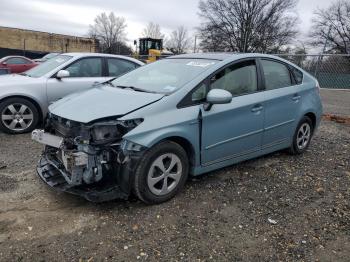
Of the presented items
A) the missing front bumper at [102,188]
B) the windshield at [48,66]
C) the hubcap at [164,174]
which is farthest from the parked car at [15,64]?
the hubcap at [164,174]

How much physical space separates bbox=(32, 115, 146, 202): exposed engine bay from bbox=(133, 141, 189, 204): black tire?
93mm

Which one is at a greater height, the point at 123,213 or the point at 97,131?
the point at 97,131

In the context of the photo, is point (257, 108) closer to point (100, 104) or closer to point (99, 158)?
point (100, 104)

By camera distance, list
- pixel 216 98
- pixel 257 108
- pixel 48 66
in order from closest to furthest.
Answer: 1. pixel 216 98
2. pixel 257 108
3. pixel 48 66

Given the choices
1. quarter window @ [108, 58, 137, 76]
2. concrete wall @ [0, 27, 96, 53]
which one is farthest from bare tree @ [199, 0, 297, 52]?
quarter window @ [108, 58, 137, 76]

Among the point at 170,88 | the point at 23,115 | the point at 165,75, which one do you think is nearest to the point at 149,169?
the point at 170,88

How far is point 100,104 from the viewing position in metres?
3.98

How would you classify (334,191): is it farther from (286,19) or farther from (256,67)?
(286,19)

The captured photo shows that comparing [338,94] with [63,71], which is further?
[338,94]

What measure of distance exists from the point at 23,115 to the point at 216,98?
13.7ft

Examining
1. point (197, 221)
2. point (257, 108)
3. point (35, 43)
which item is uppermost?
point (35, 43)

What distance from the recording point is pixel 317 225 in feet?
12.1

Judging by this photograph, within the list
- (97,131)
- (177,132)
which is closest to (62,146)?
(97,131)

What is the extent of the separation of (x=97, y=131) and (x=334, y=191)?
2947 mm
